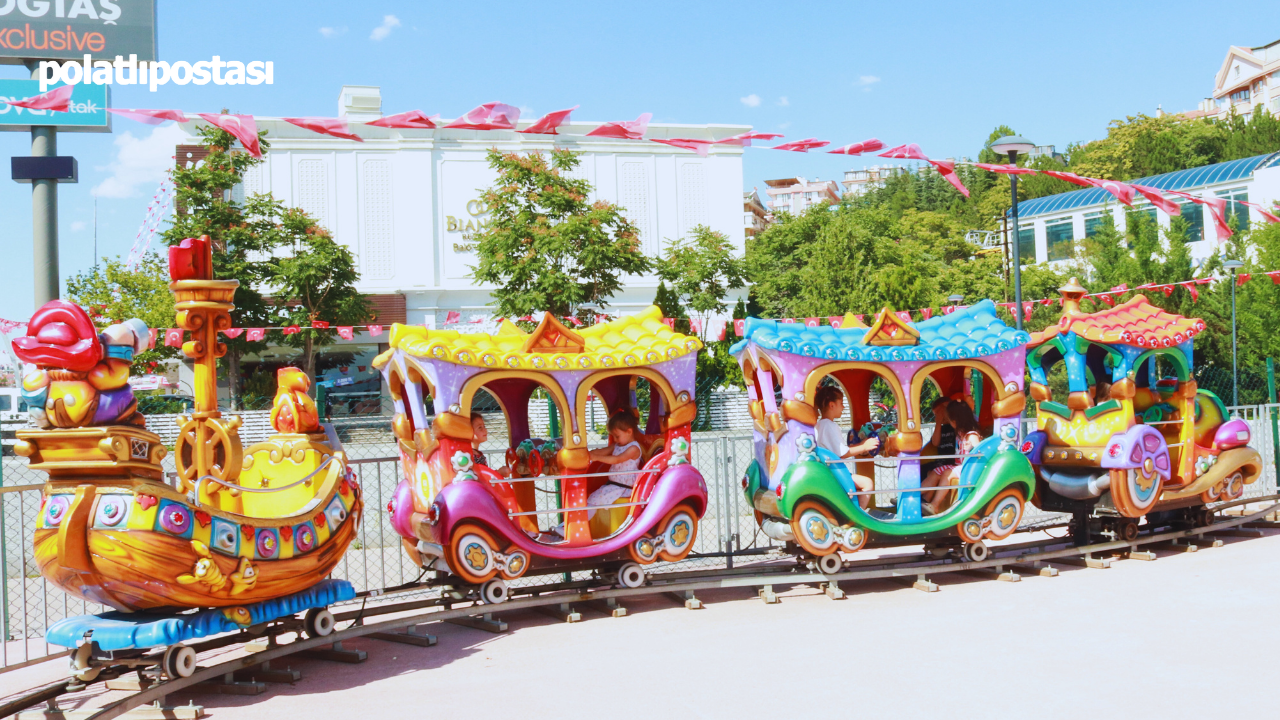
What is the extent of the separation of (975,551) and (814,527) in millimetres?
1804

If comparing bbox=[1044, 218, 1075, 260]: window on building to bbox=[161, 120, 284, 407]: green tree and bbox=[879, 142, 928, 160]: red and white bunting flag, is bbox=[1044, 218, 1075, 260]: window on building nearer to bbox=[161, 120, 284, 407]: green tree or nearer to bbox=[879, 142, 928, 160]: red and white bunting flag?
bbox=[161, 120, 284, 407]: green tree

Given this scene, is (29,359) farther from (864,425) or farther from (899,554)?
(899,554)

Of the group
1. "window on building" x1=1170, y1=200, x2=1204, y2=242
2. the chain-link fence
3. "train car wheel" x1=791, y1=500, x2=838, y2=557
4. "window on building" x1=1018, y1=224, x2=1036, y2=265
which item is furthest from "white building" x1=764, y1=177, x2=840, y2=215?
"train car wheel" x1=791, y1=500, x2=838, y2=557

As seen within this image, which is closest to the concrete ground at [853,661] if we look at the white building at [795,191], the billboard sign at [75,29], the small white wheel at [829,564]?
the small white wheel at [829,564]

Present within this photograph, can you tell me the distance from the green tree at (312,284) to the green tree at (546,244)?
21.4ft

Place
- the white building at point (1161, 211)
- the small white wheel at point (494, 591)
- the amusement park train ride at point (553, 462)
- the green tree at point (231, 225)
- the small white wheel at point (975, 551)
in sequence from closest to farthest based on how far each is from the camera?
the amusement park train ride at point (553, 462), the small white wheel at point (494, 591), the small white wheel at point (975, 551), the green tree at point (231, 225), the white building at point (1161, 211)

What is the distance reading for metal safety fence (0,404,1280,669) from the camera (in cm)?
855

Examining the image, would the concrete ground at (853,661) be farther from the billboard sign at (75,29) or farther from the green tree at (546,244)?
the green tree at (546,244)

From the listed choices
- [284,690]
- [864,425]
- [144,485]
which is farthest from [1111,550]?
[144,485]

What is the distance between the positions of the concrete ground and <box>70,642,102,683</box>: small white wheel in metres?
0.40

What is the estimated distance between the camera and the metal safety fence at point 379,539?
8.55 m

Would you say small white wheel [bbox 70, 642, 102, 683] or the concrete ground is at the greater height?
small white wheel [bbox 70, 642, 102, 683]

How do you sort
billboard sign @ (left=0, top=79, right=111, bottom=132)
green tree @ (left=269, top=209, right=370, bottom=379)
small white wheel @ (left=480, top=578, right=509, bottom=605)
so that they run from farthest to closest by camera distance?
1. green tree @ (left=269, top=209, right=370, bottom=379)
2. billboard sign @ (left=0, top=79, right=111, bottom=132)
3. small white wheel @ (left=480, top=578, right=509, bottom=605)

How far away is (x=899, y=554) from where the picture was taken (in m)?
11.0
